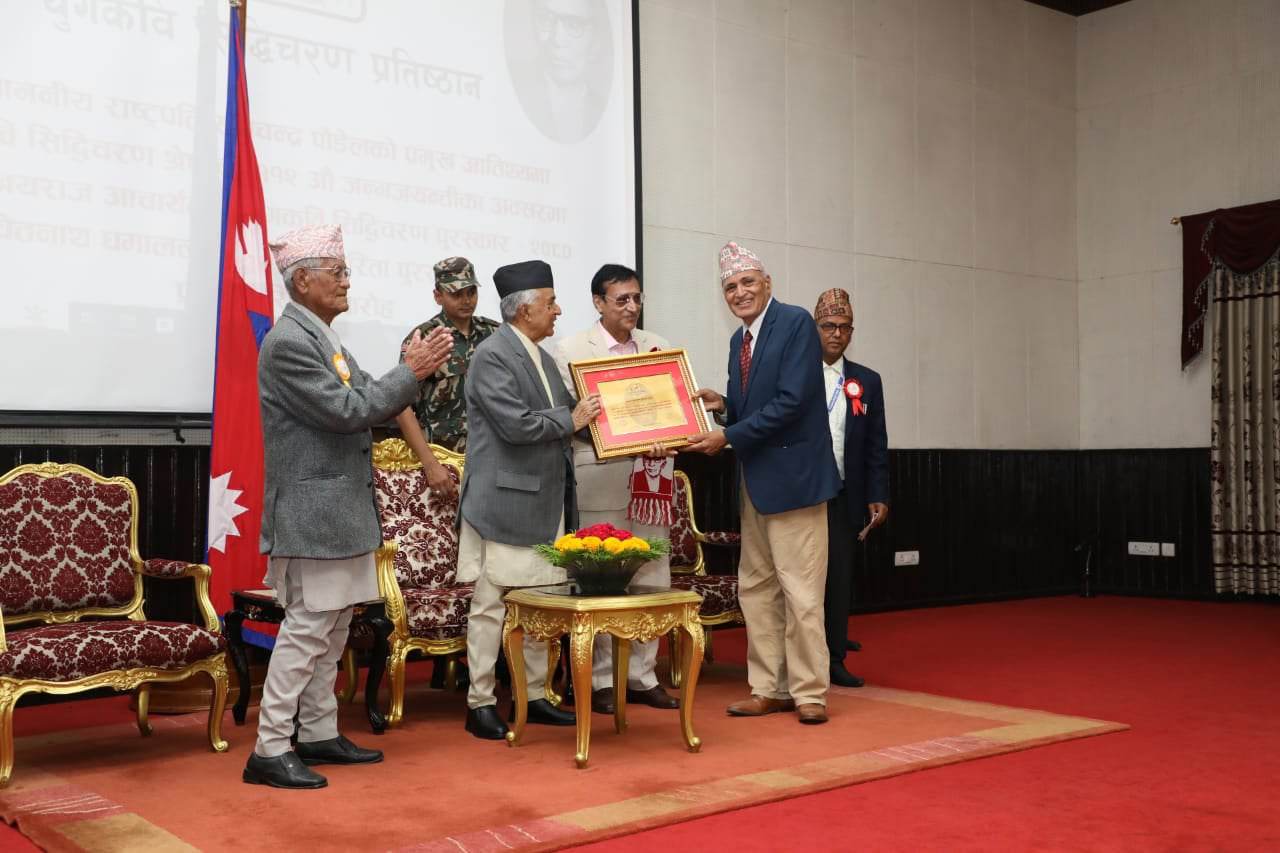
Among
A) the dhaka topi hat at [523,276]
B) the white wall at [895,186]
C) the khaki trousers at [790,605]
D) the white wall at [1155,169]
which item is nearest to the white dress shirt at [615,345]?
the dhaka topi hat at [523,276]

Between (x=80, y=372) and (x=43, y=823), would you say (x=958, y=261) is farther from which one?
(x=43, y=823)

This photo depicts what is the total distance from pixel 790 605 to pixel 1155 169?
5.92m

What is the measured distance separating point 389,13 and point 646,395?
261cm

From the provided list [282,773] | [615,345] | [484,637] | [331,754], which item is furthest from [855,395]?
[282,773]

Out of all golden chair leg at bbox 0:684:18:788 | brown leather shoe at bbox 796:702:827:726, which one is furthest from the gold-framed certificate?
golden chair leg at bbox 0:684:18:788

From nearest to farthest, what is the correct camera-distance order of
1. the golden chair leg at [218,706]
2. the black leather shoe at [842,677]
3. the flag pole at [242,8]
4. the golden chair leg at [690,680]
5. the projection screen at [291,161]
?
1. the golden chair leg at [690,680]
2. the golden chair leg at [218,706]
3. the projection screen at [291,161]
4. the flag pole at [242,8]
5. the black leather shoe at [842,677]

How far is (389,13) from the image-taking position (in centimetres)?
573

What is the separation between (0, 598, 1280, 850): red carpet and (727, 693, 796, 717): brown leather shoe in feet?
2.73

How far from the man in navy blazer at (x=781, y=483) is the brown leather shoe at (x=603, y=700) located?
42cm

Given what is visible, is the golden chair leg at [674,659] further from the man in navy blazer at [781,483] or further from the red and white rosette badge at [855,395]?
the red and white rosette badge at [855,395]

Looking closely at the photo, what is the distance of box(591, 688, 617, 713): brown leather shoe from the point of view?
439cm

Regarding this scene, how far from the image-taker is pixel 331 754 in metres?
3.64

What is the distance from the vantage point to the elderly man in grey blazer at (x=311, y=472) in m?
3.35

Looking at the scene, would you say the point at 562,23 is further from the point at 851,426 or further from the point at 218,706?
the point at 218,706
